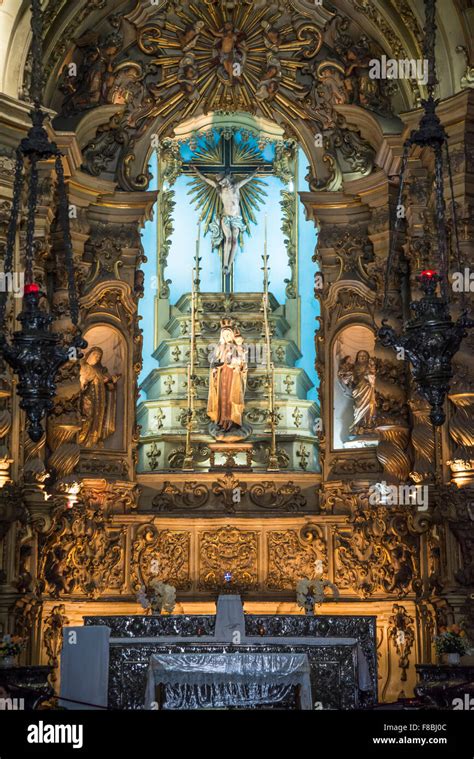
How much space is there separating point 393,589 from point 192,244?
5743 millimetres

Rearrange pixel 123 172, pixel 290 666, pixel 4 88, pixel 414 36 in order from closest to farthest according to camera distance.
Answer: pixel 290 666 < pixel 4 88 < pixel 414 36 < pixel 123 172

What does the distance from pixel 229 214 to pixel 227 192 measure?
0.32 meters

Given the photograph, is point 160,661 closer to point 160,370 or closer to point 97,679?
point 97,679

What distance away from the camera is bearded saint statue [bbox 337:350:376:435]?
16328 mm

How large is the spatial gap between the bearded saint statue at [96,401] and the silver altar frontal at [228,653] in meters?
4.16

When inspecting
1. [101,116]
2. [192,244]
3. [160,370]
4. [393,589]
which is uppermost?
[101,116]

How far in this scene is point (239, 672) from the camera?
11117mm

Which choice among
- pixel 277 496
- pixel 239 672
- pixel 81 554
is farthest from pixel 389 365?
pixel 239 672

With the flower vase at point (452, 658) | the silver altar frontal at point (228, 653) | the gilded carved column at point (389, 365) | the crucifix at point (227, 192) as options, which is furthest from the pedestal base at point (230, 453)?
the flower vase at point (452, 658)

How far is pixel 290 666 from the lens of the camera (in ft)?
36.7

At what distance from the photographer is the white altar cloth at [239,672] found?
1109 cm

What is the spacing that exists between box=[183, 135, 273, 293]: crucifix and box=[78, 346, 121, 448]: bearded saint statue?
2.28 metres

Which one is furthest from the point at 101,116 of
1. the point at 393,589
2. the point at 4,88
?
the point at 393,589

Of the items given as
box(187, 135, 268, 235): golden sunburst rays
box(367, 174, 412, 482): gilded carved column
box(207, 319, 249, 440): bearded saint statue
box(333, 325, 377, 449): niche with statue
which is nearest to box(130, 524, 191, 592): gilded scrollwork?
box(207, 319, 249, 440): bearded saint statue
